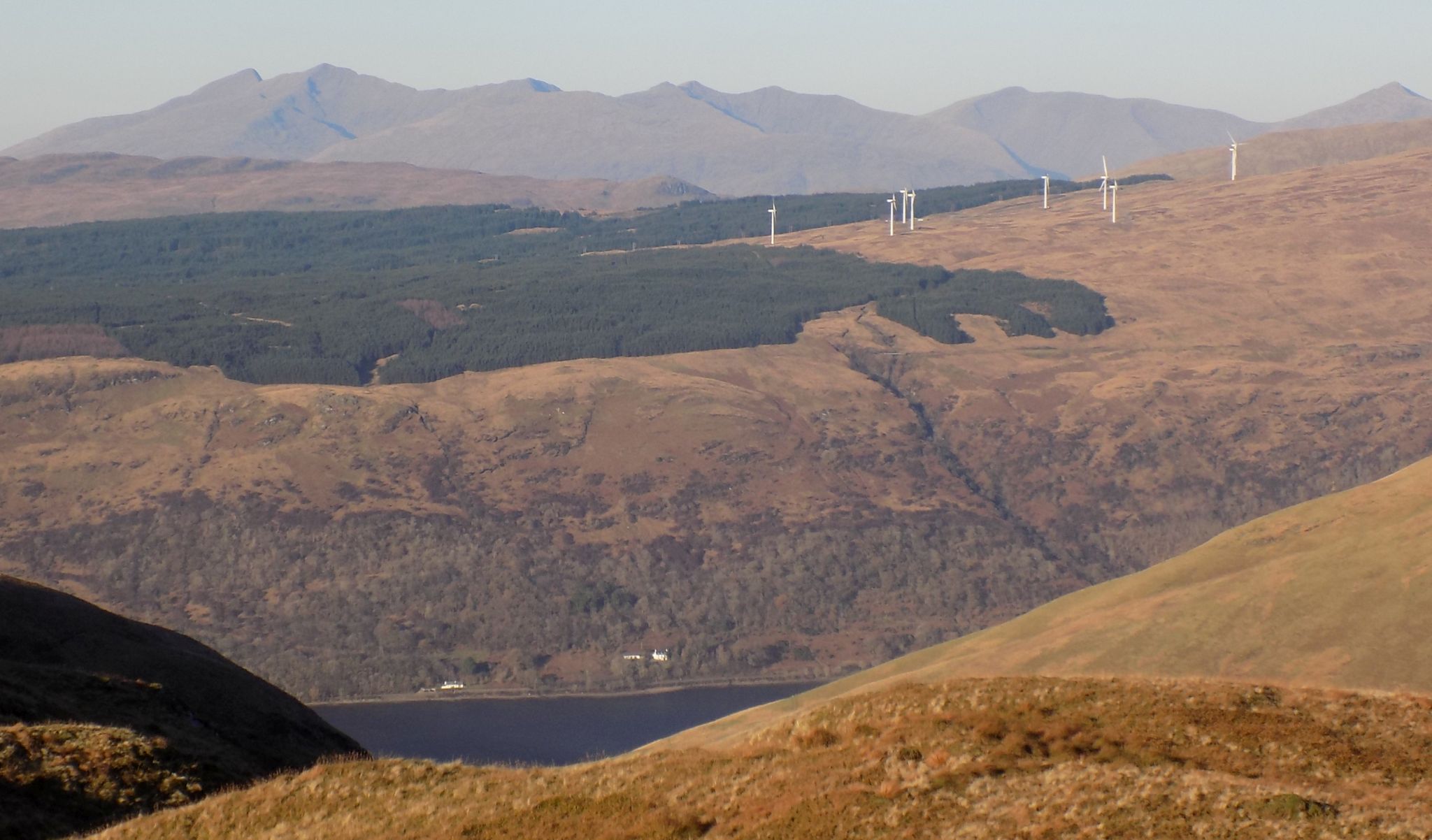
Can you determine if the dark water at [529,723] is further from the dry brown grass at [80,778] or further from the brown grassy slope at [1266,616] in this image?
the dry brown grass at [80,778]

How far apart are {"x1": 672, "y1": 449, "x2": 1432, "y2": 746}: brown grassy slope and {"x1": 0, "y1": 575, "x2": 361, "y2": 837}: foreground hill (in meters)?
30.9

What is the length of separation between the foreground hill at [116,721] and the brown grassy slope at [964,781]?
3491 mm

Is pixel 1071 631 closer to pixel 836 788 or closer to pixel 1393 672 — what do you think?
pixel 1393 672

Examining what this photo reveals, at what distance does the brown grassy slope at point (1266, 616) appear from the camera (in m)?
87.4

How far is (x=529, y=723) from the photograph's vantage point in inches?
7219

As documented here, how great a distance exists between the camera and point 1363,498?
10912 cm

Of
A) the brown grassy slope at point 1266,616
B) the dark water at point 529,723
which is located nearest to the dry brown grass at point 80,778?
the brown grassy slope at point 1266,616

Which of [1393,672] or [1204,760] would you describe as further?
[1393,672]

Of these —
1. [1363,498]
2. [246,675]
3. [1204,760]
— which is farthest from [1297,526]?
[1204,760]

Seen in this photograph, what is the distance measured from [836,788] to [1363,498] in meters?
87.6

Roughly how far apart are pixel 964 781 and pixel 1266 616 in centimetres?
6967

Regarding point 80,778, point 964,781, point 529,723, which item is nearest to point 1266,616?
point 964,781

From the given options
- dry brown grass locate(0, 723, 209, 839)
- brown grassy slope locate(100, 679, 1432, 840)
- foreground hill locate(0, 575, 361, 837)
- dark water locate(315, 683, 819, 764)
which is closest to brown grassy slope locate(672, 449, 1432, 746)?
foreground hill locate(0, 575, 361, 837)

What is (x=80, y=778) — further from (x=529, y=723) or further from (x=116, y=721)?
(x=529, y=723)
